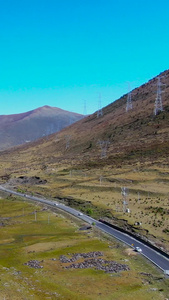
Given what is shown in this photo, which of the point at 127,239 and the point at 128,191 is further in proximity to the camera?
the point at 128,191

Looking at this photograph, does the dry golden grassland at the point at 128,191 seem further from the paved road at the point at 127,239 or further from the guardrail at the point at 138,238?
the paved road at the point at 127,239

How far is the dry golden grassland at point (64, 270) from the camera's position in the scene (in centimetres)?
5584

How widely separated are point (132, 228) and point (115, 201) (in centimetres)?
3534

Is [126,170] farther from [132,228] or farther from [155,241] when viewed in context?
[155,241]

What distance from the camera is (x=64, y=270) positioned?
6706 centimetres

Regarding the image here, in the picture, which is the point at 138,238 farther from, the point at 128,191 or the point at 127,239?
the point at 128,191

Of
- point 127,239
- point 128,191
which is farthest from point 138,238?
point 128,191

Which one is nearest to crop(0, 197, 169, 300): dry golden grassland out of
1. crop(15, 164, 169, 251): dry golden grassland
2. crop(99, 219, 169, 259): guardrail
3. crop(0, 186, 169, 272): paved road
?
crop(0, 186, 169, 272): paved road

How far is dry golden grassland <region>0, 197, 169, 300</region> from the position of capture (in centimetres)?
5584

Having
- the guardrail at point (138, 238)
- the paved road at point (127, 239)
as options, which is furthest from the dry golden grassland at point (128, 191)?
the paved road at point (127, 239)

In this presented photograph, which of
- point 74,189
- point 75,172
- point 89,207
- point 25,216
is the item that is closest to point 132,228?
point 89,207

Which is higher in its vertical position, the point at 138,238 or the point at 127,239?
the point at 138,238

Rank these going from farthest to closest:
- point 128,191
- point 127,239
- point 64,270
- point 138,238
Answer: point 128,191
point 127,239
point 138,238
point 64,270

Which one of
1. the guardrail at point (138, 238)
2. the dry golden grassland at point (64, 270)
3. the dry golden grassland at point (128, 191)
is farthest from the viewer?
the dry golden grassland at point (128, 191)
